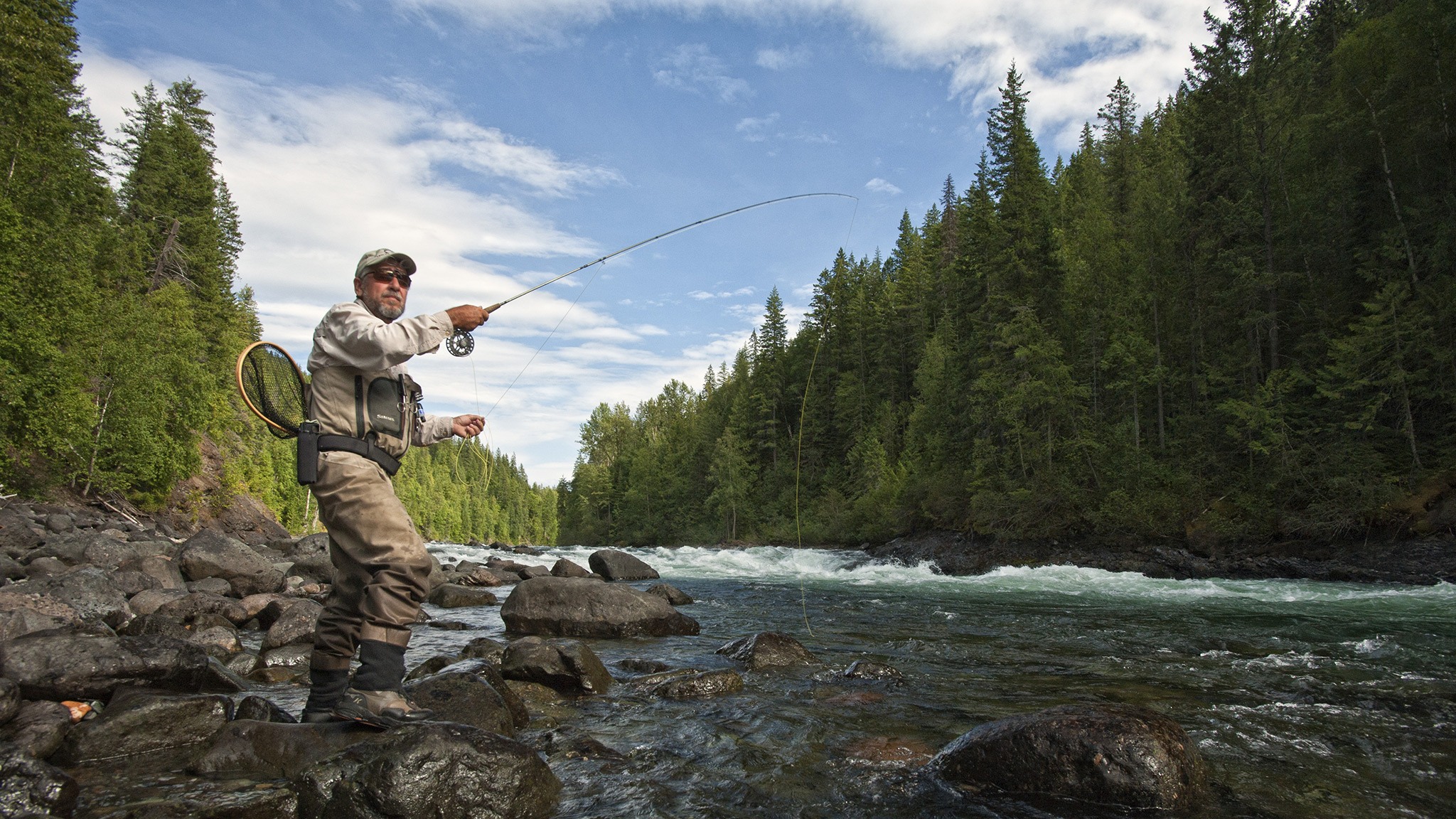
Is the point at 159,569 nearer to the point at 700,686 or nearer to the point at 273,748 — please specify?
the point at 273,748

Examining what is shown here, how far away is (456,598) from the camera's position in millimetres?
12602

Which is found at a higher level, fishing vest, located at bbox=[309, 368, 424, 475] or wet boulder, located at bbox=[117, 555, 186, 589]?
fishing vest, located at bbox=[309, 368, 424, 475]

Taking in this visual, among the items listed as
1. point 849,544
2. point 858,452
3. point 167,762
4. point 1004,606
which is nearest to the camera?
point 167,762

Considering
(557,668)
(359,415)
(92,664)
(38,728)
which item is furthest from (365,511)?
(557,668)

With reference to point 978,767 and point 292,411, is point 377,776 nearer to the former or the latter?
point 292,411

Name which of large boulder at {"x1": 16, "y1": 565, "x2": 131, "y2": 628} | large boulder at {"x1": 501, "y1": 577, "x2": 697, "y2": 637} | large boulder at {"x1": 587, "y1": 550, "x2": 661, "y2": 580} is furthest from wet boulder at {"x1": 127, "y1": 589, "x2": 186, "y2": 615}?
large boulder at {"x1": 587, "y1": 550, "x2": 661, "y2": 580}

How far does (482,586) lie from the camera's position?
17062mm

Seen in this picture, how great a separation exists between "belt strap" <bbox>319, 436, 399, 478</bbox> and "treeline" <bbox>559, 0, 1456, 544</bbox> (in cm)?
770

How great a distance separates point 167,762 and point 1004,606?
12334 mm

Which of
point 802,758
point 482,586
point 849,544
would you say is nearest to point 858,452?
point 849,544

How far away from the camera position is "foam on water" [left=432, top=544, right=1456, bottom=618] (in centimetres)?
1277

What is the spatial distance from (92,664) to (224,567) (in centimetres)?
857

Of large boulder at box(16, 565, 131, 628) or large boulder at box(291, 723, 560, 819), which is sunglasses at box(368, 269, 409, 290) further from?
large boulder at box(16, 565, 131, 628)

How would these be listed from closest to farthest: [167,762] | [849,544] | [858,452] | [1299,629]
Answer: [167,762], [1299,629], [849,544], [858,452]
